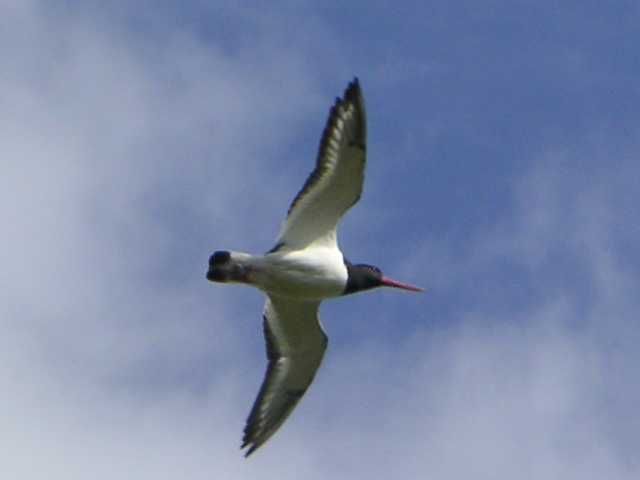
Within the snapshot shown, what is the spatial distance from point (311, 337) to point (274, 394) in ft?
2.65

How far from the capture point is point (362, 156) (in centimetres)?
2911

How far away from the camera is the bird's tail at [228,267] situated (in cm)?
2934

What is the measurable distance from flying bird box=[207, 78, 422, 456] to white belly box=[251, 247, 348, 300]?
11 millimetres

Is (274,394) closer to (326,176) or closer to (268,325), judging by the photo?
(268,325)

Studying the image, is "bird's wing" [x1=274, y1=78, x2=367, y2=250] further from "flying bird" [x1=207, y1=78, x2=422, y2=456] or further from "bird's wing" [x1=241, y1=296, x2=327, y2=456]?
"bird's wing" [x1=241, y1=296, x2=327, y2=456]

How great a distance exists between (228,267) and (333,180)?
1541 millimetres

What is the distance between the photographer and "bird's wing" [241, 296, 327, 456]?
30.8m

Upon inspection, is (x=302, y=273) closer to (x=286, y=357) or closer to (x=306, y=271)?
(x=306, y=271)

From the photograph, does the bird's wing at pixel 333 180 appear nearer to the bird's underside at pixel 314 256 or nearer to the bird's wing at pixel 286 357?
the bird's underside at pixel 314 256

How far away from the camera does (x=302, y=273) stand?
29.9 metres

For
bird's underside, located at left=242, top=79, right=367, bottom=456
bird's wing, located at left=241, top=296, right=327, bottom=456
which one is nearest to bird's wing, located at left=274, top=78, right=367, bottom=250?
bird's underside, located at left=242, top=79, right=367, bottom=456

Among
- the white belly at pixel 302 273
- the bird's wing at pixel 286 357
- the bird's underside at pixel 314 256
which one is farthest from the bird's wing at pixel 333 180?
the bird's wing at pixel 286 357

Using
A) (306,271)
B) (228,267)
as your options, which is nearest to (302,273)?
(306,271)

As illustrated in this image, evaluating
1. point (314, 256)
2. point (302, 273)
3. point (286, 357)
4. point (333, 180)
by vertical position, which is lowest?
point (286, 357)
